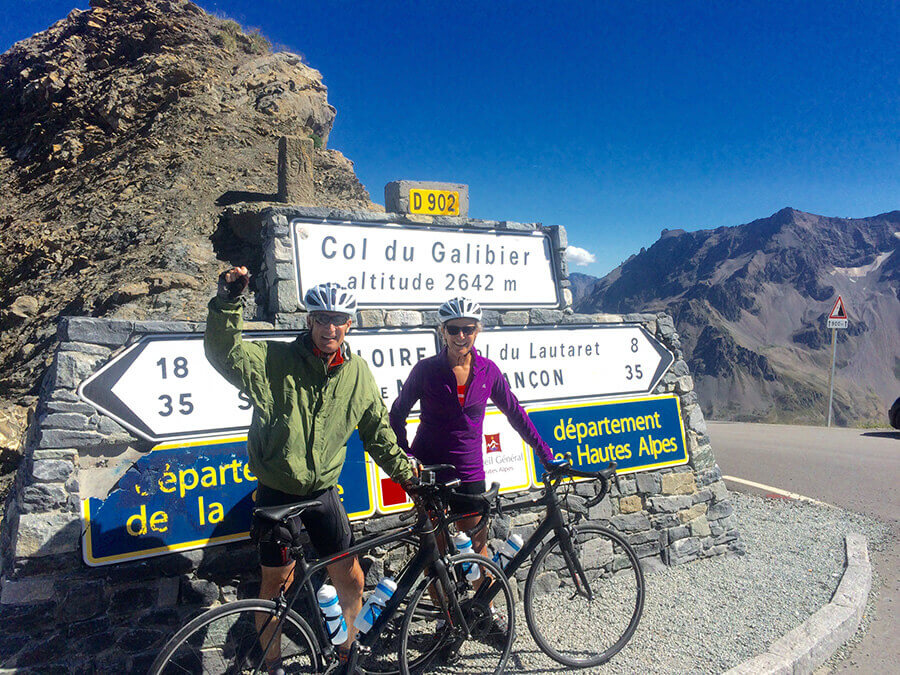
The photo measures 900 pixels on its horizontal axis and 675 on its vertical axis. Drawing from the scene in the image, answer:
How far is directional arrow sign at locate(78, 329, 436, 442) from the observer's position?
311 centimetres

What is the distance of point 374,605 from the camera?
265 centimetres

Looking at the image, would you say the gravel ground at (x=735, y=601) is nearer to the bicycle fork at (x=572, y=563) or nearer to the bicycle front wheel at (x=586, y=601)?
the bicycle front wheel at (x=586, y=601)

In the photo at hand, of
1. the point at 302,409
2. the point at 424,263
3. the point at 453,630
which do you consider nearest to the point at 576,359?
the point at 424,263

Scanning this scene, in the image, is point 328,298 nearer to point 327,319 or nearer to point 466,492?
point 327,319

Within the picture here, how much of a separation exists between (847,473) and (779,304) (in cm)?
14286

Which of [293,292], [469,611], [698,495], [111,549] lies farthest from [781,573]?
[111,549]

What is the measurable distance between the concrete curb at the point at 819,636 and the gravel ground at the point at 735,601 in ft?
0.25

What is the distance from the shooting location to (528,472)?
4.40 metres

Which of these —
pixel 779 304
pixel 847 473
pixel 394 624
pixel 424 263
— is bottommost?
pixel 847 473

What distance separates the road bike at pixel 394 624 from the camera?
233 cm

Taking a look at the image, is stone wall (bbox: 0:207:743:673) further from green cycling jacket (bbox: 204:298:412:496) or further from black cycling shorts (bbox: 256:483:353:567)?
green cycling jacket (bbox: 204:298:412:496)

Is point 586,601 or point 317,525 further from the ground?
point 317,525

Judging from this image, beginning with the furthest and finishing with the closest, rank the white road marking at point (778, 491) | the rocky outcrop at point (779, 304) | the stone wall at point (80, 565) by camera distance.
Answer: the rocky outcrop at point (779, 304)
the white road marking at point (778, 491)
the stone wall at point (80, 565)

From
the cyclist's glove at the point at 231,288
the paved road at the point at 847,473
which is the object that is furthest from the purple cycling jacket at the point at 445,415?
the paved road at the point at 847,473
